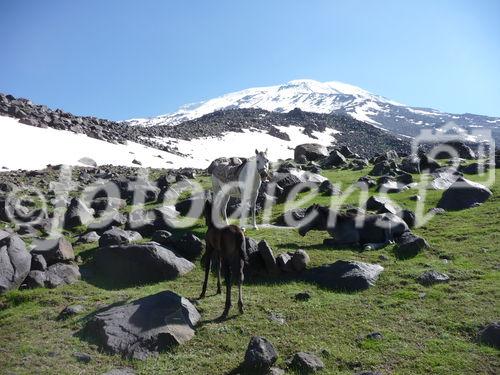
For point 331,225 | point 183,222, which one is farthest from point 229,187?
point 331,225

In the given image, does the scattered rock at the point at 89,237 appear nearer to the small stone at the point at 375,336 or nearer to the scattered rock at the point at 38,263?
the scattered rock at the point at 38,263

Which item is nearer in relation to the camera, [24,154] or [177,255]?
[177,255]

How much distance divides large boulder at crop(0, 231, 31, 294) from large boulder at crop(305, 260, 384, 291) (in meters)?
9.33

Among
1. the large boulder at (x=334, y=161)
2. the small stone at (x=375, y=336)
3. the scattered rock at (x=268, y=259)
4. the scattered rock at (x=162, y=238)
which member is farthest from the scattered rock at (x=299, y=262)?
the large boulder at (x=334, y=161)

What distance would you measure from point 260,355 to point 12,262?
9.37 metres

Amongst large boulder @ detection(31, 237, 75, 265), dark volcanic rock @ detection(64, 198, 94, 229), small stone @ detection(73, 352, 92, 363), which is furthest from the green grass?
dark volcanic rock @ detection(64, 198, 94, 229)

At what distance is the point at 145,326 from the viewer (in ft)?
35.4

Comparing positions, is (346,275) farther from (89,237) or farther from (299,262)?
(89,237)

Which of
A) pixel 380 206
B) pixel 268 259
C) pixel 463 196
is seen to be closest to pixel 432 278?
pixel 268 259

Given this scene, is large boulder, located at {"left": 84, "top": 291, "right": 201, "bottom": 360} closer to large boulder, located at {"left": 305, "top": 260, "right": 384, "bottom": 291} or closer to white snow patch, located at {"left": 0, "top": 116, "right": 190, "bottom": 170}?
large boulder, located at {"left": 305, "top": 260, "right": 384, "bottom": 291}

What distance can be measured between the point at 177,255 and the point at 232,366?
7005 mm

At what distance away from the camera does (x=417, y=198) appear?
80.6 feet

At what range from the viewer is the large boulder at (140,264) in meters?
15.0

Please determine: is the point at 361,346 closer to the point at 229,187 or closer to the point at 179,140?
the point at 229,187
